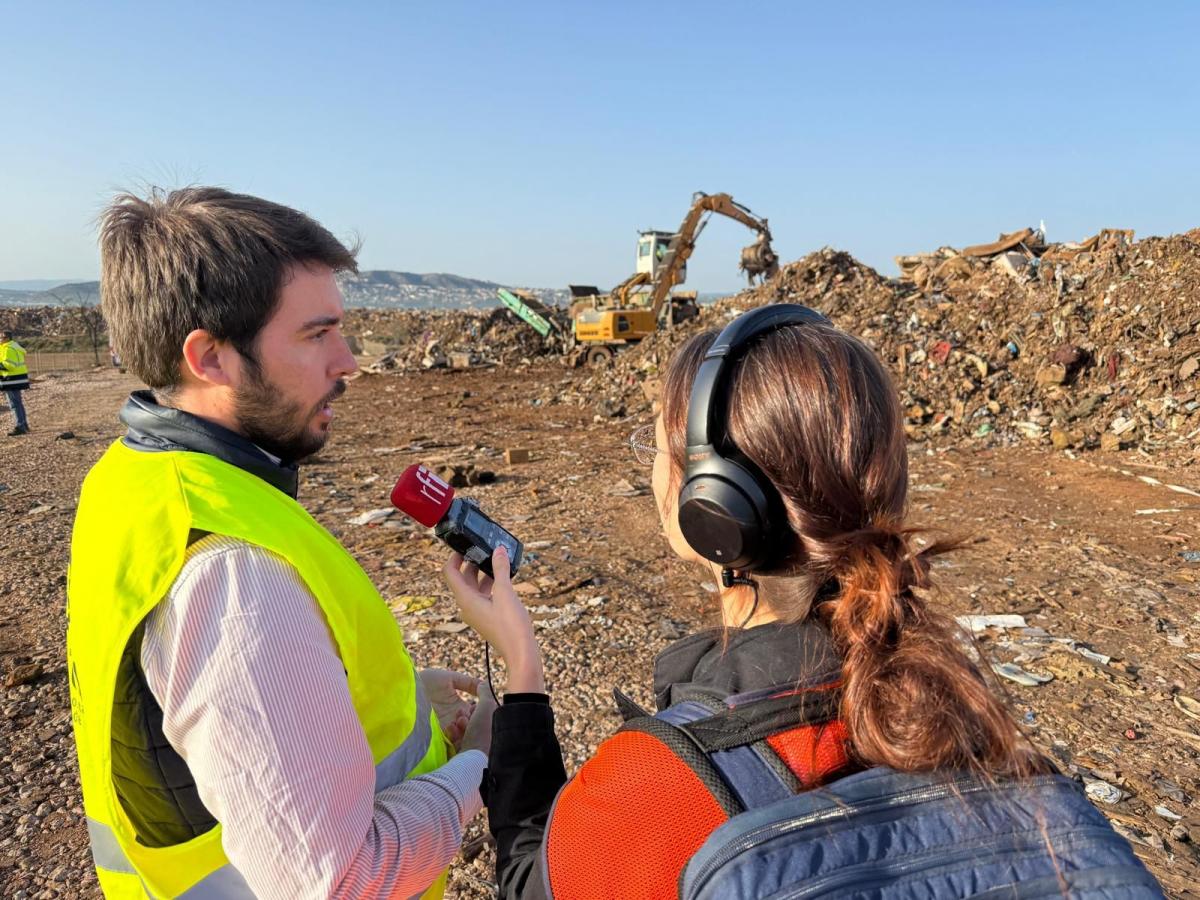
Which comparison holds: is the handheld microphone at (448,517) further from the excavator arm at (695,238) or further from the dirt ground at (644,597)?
the excavator arm at (695,238)

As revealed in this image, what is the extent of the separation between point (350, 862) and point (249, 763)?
0.20m

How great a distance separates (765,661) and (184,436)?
104 centimetres

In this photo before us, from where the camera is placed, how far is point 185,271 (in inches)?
52.4

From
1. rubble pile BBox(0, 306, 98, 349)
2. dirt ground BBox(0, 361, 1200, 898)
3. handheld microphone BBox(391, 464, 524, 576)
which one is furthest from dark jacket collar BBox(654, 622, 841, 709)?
rubble pile BBox(0, 306, 98, 349)

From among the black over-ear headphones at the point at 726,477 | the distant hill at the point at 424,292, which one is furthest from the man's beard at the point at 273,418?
the distant hill at the point at 424,292

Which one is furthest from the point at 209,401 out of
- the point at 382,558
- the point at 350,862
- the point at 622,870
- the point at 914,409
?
the point at 914,409

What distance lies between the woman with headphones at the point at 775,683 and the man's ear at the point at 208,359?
776 mm

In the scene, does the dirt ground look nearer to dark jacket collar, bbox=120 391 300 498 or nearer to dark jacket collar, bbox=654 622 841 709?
dark jacket collar, bbox=654 622 841 709

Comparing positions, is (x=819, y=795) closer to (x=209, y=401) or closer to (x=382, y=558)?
(x=209, y=401)

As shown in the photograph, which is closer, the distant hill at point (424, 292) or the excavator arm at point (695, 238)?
the excavator arm at point (695, 238)

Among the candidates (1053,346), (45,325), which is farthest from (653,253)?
(45,325)

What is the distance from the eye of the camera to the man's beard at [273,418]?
142 centimetres

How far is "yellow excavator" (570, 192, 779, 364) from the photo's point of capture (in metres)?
18.5

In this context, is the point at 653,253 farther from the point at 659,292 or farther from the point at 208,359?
the point at 208,359
